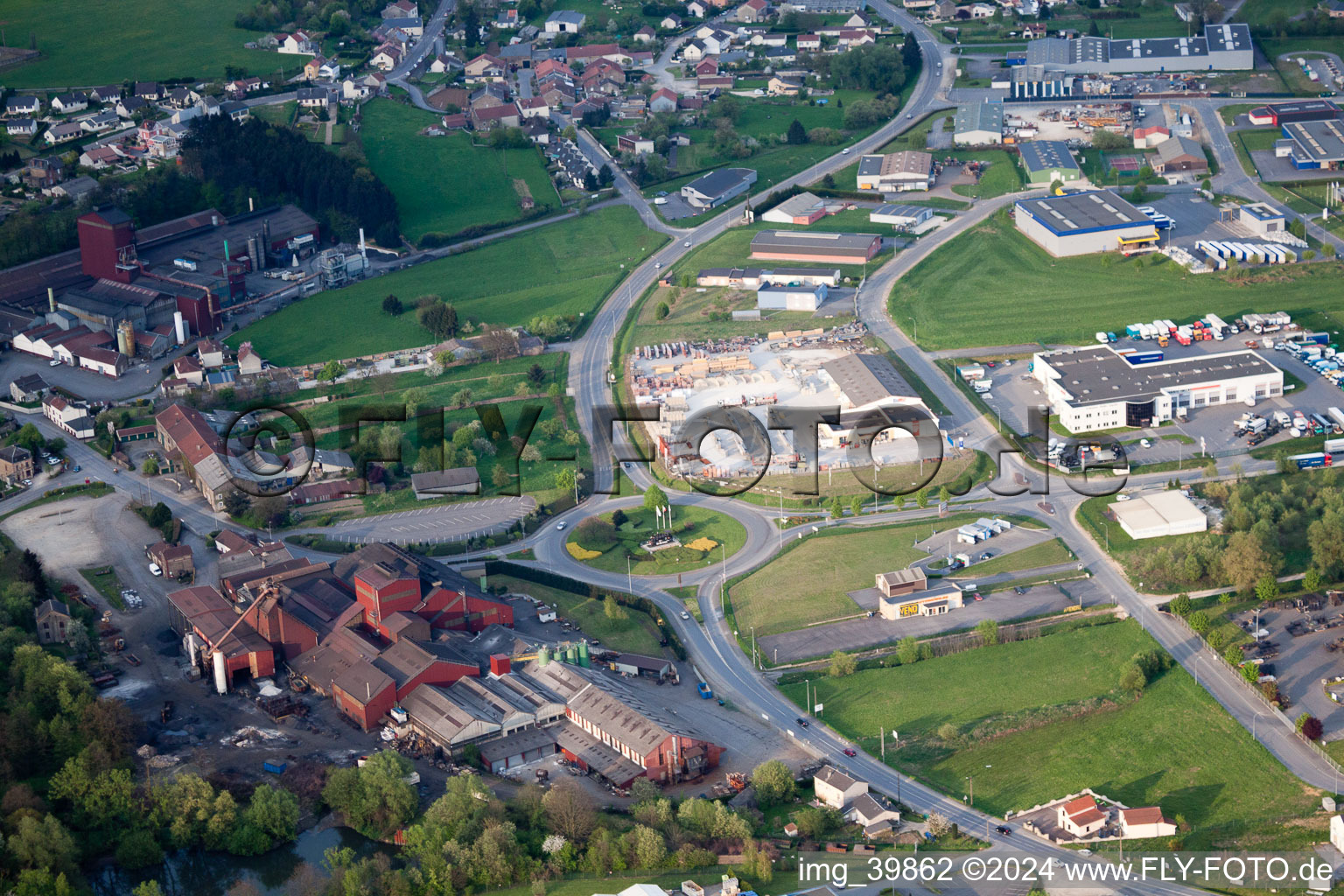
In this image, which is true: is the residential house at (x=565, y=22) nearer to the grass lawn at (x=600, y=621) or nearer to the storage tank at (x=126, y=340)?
the storage tank at (x=126, y=340)

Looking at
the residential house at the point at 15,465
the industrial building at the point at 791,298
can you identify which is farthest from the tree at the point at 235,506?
the industrial building at the point at 791,298

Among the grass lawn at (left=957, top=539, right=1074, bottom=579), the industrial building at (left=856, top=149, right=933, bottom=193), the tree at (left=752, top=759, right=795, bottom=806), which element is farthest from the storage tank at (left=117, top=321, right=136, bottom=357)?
the tree at (left=752, top=759, right=795, bottom=806)

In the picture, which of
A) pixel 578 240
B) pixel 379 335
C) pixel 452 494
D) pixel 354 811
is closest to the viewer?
pixel 354 811

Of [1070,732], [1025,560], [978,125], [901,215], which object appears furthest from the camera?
[978,125]

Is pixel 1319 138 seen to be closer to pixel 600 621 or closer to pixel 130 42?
pixel 600 621

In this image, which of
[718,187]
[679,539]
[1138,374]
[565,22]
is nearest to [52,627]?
[679,539]

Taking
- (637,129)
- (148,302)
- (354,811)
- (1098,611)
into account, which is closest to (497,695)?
(354,811)

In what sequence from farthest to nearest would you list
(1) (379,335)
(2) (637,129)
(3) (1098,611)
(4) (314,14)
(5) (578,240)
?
1. (4) (314,14)
2. (2) (637,129)
3. (5) (578,240)
4. (1) (379,335)
5. (3) (1098,611)

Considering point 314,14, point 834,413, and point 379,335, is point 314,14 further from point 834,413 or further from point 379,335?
point 834,413
